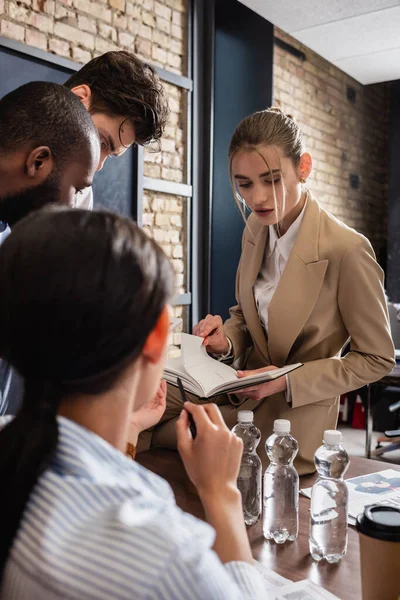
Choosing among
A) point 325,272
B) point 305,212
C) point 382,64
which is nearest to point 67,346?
point 325,272

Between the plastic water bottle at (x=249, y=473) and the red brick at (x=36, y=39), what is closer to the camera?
the plastic water bottle at (x=249, y=473)

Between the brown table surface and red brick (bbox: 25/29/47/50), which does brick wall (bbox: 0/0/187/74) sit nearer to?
red brick (bbox: 25/29/47/50)

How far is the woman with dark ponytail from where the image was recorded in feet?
→ 1.63

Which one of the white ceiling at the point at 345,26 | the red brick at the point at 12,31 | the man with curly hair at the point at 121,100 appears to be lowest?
the man with curly hair at the point at 121,100

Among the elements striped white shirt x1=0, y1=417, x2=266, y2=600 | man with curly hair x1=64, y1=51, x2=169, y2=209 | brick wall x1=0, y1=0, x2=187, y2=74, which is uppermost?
brick wall x1=0, y1=0, x2=187, y2=74

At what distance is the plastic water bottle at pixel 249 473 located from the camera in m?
1.17

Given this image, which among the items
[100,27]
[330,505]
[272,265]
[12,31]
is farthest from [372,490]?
[100,27]

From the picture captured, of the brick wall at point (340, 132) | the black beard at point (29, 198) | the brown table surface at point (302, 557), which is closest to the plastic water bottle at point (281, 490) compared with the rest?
the brown table surface at point (302, 557)

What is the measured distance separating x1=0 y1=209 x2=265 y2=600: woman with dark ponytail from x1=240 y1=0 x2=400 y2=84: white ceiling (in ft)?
11.6

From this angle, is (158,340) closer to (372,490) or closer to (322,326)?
(372,490)

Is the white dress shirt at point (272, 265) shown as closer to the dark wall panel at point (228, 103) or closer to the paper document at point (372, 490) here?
the paper document at point (372, 490)

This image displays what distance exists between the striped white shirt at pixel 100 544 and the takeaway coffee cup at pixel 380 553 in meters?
0.31

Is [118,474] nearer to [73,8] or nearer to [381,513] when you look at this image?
[381,513]

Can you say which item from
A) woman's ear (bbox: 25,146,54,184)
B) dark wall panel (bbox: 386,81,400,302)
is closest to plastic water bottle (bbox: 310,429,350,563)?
woman's ear (bbox: 25,146,54,184)
